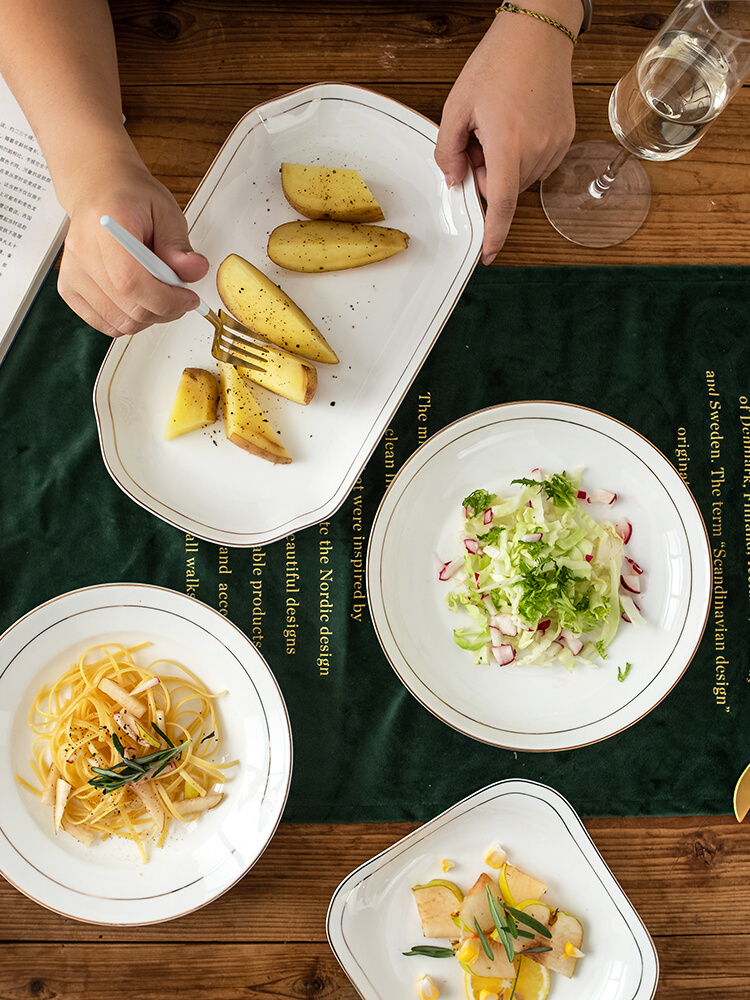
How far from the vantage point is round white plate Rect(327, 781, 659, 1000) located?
3.62 feet

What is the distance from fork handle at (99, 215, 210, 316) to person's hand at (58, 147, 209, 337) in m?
0.01

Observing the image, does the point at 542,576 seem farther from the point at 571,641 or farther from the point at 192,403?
the point at 192,403

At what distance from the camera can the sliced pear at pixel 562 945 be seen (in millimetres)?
1104

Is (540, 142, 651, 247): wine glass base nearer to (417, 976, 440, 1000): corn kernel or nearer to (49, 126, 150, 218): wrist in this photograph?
(49, 126, 150, 218): wrist

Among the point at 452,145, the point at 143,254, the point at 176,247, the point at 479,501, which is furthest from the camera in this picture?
the point at 479,501

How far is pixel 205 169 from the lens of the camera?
44.6 inches

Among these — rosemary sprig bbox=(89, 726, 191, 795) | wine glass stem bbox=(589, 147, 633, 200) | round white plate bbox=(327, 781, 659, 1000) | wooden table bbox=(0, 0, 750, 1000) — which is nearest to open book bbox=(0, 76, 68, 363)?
wooden table bbox=(0, 0, 750, 1000)

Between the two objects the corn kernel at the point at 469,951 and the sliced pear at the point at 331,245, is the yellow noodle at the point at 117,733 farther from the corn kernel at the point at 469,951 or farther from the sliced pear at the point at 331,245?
the sliced pear at the point at 331,245

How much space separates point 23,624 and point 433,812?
72 centimetres

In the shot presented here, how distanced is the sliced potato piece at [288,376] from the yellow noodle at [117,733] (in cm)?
48

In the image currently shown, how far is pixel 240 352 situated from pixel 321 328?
137 mm

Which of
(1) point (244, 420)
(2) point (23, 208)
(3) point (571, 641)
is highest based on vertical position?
(2) point (23, 208)

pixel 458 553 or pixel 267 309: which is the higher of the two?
pixel 267 309

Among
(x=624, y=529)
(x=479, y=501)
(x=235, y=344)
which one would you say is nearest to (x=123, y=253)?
(x=235, y=344)
